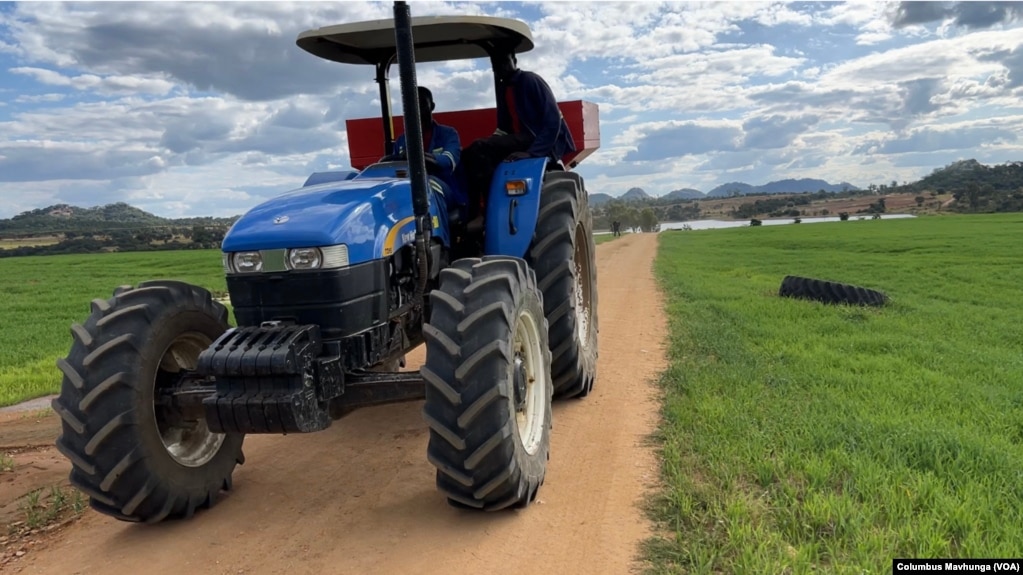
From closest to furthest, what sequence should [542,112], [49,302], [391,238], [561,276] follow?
[391,238]
[561,276]
[542,112]
[49,302]

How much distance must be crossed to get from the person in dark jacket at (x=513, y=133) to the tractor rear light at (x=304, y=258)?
2.22 metres

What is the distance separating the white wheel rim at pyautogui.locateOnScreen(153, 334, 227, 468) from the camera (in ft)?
13.8

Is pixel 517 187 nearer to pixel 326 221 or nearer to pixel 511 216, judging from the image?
pixel 511 216

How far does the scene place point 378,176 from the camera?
208 inches

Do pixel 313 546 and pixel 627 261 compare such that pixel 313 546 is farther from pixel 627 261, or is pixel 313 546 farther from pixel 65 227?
pixel 65 227

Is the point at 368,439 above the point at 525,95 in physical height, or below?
below

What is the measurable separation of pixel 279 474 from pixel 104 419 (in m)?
1.37

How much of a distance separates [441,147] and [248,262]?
89.6 inches

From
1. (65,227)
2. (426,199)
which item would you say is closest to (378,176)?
(426,199)

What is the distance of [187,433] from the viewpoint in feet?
14.3

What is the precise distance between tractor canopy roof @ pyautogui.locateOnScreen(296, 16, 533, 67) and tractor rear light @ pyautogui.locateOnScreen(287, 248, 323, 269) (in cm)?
211

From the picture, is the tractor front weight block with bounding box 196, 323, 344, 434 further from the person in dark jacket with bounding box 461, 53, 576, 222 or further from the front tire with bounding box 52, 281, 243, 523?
the person in dark jacket with bounding box 461, 53, 576, 222

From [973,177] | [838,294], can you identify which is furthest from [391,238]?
[973,177]

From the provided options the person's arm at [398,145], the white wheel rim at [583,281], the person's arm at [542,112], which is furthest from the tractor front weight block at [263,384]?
the white wheel rim at [583,281]
